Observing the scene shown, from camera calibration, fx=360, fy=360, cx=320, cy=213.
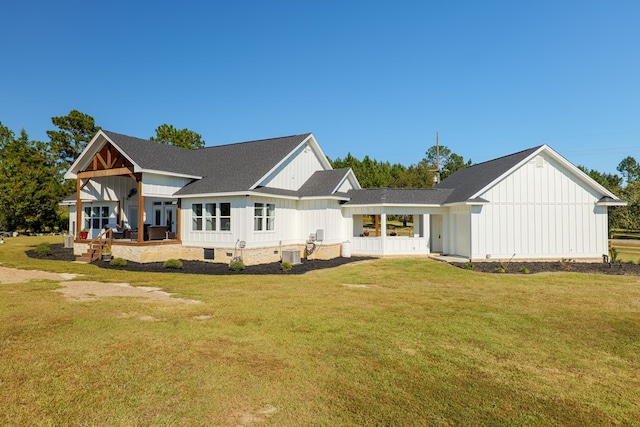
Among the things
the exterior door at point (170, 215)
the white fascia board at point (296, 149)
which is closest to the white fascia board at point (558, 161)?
the white fascia board at point (296, 149)

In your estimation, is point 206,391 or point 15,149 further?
point 15,149

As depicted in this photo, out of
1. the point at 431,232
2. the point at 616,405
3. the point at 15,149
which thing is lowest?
the point at 616,405

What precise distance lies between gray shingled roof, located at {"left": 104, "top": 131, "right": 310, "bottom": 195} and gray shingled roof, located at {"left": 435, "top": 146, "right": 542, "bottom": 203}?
10.5m

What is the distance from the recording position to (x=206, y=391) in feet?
16.0

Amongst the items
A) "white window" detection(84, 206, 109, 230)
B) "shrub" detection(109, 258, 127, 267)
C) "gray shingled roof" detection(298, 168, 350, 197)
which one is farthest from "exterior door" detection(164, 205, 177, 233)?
"gray shingled roof" detection(298, 168, 350, 197)

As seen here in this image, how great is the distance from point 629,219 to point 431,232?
3639 cm

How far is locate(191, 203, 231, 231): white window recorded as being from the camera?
65.5 ft

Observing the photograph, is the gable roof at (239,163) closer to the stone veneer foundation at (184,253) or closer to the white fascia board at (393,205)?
the stone veneer foundation at (184,253)

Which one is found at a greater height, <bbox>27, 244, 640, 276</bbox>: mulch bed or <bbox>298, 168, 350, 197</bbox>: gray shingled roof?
<bbox>298, 168, 350, 197</bbox>: gray shingled roof

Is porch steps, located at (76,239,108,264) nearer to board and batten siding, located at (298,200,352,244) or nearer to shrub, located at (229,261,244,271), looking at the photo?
shrub, located at (229,261,244,271)

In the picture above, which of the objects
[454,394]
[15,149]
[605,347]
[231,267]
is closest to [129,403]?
[454,394]

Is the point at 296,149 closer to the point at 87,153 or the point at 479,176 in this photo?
the point at 479,176

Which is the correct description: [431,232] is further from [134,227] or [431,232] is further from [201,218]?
[134,227]

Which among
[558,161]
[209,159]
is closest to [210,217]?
[209,159]
